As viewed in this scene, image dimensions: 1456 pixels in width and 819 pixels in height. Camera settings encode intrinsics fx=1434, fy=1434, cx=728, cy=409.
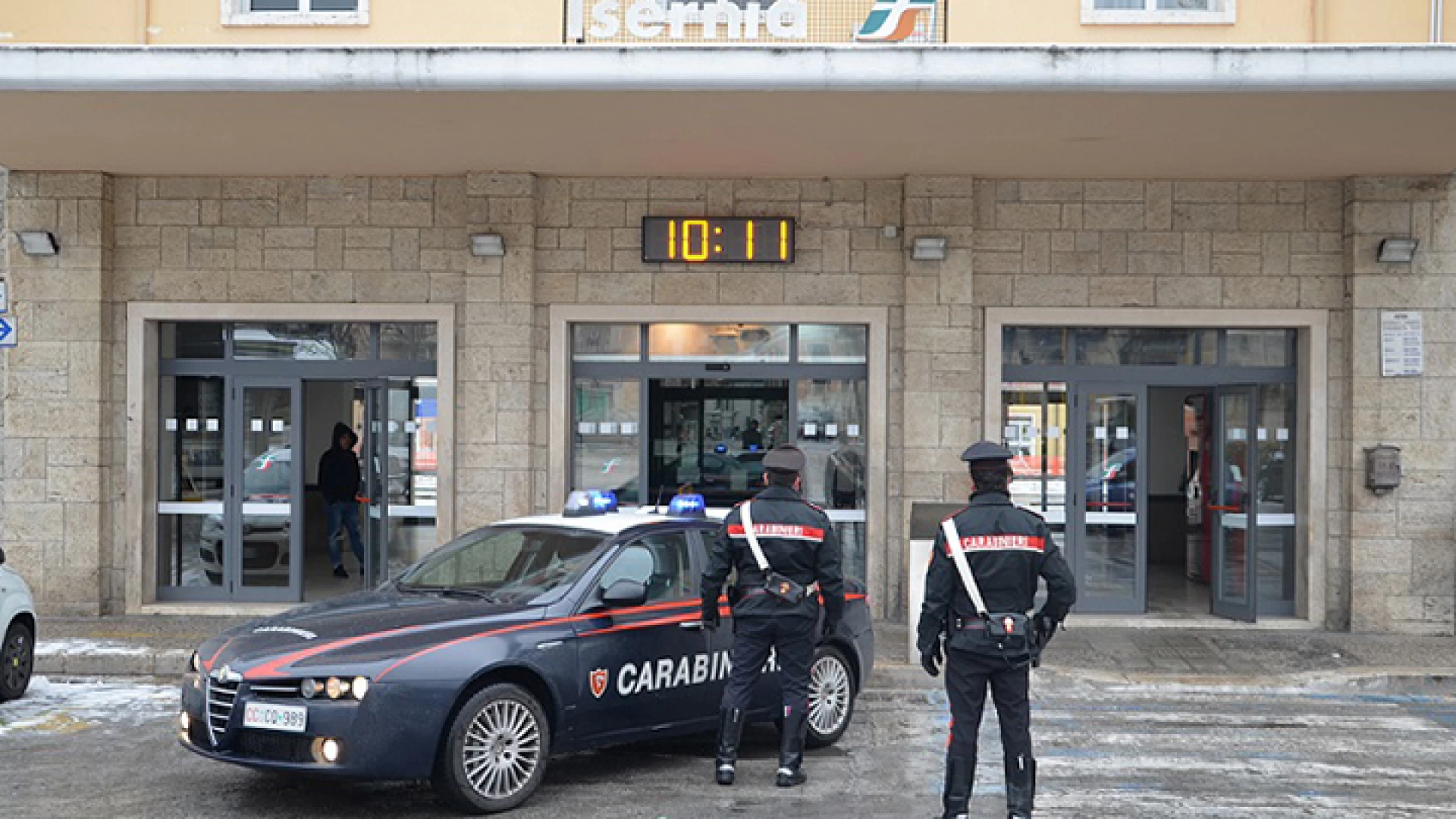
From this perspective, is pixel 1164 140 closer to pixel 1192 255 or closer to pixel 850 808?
Result: pixel 1192 255

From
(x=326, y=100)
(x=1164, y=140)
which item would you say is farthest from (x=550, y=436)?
(x=1164, y=140)

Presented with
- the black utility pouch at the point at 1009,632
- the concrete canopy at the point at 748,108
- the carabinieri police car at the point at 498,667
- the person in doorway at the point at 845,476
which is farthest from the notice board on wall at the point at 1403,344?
the black utility pouch at the point at 1009,632

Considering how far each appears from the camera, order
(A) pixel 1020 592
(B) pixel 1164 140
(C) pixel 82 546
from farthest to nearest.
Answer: (C) pixel 82 546, (B) pixel 1164 140, (A) pixel 1020 592

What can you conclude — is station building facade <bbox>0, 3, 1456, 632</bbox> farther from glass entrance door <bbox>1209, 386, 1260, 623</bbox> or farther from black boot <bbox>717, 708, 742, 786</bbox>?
black boot <bbox>717, 708, 742, 786</bbox>

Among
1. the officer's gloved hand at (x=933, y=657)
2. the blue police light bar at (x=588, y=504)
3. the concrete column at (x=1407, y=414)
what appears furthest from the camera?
the concrete column at (x=1407, y=414)

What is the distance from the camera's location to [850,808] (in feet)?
22.9

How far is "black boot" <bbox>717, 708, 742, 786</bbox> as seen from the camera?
7344 millimetres

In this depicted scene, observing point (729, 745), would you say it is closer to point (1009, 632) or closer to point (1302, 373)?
point (1009, 632)

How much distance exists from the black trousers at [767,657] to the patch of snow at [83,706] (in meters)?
4.05

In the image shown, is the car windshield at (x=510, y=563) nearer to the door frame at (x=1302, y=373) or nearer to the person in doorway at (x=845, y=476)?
the door frame at (x=1302, y=373)

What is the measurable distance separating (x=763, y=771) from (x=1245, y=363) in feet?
26.0

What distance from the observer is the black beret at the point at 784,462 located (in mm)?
7395

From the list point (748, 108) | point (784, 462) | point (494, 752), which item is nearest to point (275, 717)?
point (494, 752)

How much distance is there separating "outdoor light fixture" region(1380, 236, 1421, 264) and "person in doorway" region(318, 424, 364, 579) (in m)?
10.3
